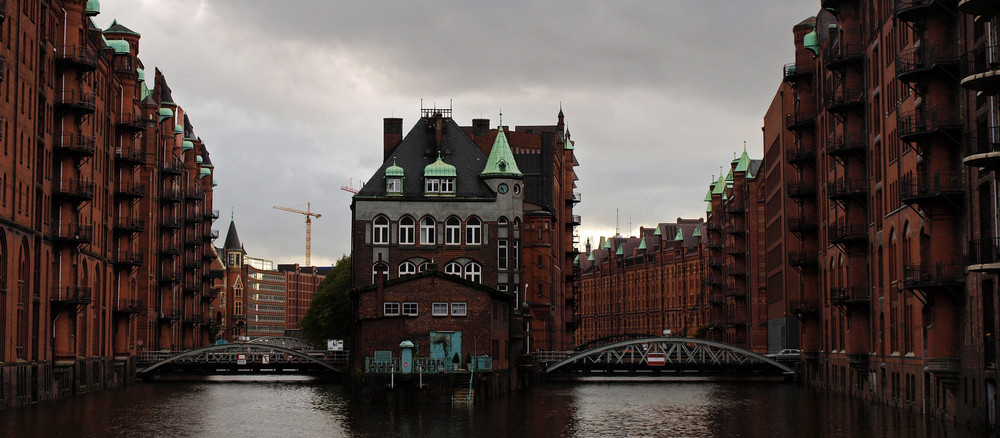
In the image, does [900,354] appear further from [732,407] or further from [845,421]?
[732,407]

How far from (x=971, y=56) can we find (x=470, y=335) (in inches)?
1347

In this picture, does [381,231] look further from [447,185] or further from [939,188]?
[939,188]

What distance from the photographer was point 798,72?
90.1 meters

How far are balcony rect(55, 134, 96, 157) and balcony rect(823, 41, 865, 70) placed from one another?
40236 millimetres

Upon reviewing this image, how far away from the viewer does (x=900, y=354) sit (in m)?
62.7

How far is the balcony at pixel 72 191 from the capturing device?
72062 millimetres

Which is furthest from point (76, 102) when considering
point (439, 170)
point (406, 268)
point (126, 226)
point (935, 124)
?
point (935, 124)

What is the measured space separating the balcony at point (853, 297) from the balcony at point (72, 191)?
40605 mm

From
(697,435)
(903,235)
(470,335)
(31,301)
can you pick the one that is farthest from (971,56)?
(31,301)

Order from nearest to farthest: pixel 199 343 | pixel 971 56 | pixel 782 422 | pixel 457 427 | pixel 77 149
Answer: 1. pixel 971 56
2. pixel 457 427
3. pixel 782 422
4. pixel 77 149
5. pixel 199 343

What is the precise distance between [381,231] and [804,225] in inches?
1182

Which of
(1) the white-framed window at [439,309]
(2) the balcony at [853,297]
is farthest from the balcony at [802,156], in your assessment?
(1) the white-framed window at [439,309]

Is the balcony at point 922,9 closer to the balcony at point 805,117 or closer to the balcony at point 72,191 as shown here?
the balcony at point 805,117

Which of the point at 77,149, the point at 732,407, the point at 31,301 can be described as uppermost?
the point at 77,149
